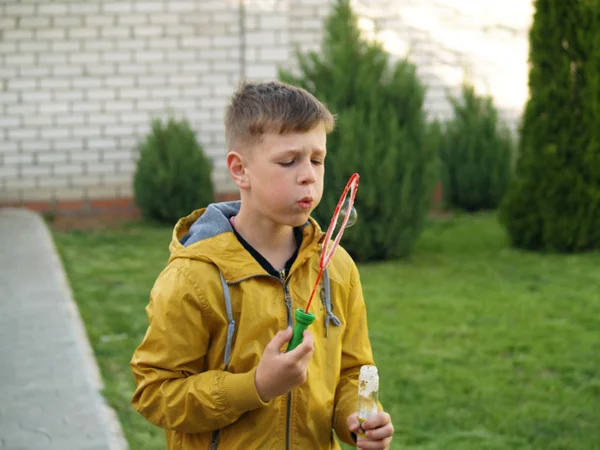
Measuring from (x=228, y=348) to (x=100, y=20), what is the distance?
10.5m

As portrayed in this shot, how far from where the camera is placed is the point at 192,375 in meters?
2.27

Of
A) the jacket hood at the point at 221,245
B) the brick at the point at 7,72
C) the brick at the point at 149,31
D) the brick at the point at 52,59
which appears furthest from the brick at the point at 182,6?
the jacket hood at the point at 221,245

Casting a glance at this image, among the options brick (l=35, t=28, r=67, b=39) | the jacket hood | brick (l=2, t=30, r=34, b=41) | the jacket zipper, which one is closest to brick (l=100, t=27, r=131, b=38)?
brick (l=35, t=28, r=67, b=39)

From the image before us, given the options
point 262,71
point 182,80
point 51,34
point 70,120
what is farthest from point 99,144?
point 262,71

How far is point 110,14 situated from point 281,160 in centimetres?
1042

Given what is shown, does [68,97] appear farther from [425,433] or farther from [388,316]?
[425,433]

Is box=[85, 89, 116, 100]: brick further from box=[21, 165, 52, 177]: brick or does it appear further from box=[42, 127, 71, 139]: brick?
box=[21, 165, 52, 177]: brick

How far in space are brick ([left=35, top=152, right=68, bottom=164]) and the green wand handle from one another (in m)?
10.4

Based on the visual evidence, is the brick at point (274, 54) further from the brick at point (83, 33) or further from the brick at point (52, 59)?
the brick at point (52, 59)

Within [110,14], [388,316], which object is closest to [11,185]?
[110,14]

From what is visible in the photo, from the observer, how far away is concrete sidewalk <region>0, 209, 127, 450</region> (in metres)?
4.02

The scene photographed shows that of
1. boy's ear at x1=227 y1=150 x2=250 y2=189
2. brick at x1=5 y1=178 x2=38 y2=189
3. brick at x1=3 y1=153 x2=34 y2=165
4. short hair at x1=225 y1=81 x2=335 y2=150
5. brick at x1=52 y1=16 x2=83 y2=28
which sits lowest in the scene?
brick at x1=5 y1=178 x2=38 y2=189

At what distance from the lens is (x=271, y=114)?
2287mm

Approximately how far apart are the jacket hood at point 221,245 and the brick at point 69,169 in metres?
9.87
